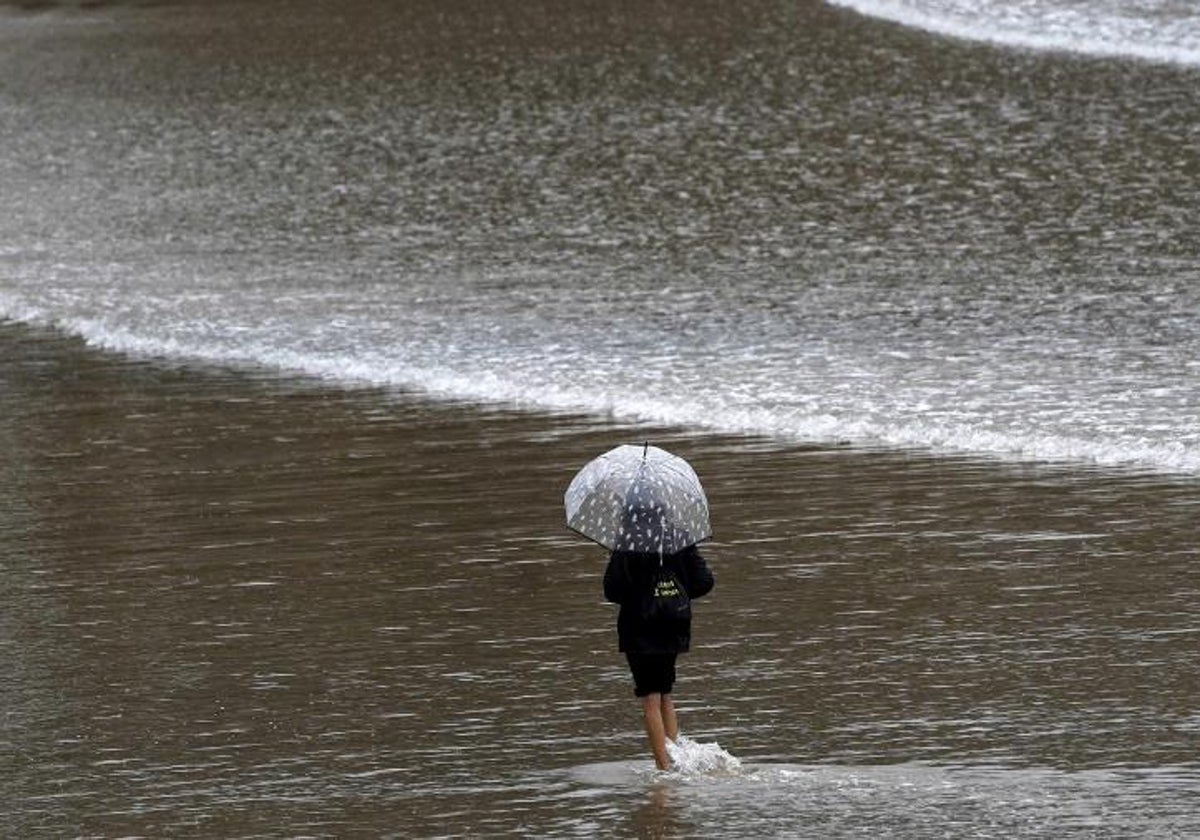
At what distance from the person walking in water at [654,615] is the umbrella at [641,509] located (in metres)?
0.07

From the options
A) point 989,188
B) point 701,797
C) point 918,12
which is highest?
point 918,12

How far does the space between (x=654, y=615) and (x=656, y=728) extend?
34 cm

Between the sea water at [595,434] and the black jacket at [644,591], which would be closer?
the black jacket at [644,591]

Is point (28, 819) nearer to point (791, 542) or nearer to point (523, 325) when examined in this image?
point (791, 542)

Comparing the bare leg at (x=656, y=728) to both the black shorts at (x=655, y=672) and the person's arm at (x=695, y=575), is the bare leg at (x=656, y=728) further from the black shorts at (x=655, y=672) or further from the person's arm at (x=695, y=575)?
the person's arm at (x=695, y=575)

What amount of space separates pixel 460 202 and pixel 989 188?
5.01 metres

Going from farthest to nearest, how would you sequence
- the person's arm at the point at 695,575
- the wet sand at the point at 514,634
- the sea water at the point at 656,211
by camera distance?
the sea water at the point at 656,211 → the person's arm at the point at 695,575 → the wet sand at the point at 514,634

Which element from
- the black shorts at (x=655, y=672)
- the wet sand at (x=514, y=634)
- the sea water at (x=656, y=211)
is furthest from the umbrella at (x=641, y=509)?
the sea water at (x=656, y=211)

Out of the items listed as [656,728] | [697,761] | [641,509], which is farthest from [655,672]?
[641,509]

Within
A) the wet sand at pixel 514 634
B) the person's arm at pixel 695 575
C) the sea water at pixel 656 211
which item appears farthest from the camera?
the sea water at pixel 656 211

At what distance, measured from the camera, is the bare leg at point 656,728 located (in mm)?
7609

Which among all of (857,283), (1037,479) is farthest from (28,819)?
(857,283)

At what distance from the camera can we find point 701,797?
7418 mm

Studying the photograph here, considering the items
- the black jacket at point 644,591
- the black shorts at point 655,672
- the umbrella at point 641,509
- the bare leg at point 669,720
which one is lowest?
the bare leg at point 669,720
